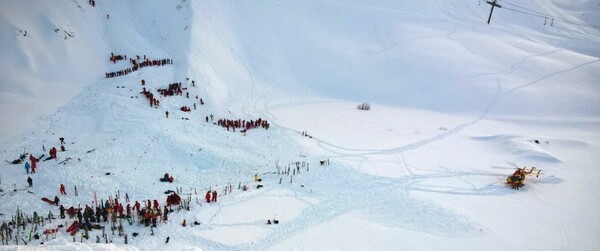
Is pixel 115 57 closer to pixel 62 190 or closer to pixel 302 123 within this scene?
pixel 302 123

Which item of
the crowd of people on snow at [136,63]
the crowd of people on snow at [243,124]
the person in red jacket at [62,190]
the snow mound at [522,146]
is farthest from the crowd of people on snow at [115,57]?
the snow mound at [522,146]

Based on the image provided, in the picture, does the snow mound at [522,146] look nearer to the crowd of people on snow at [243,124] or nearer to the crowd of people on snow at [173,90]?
the crowd of people on snow at [243,124]

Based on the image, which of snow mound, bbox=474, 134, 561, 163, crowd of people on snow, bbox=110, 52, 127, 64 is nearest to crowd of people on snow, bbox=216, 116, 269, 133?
crowd of people on snow, bbox=110, 52, 127, 64

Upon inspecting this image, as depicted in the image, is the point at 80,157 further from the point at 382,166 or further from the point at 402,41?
the point at 402,41

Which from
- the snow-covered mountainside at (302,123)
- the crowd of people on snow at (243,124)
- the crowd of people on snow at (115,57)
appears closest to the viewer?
the snow-covered mountainside at (302,123)

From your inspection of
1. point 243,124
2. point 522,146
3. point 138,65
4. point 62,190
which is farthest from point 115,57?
point 522,146

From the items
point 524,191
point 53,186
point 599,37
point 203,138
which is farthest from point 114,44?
point 599,37

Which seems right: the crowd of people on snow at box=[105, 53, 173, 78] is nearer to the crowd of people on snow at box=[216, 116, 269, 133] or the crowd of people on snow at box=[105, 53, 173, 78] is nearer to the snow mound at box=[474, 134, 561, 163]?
the crowd of people on snow at box=[216, 116, 269, 133]
